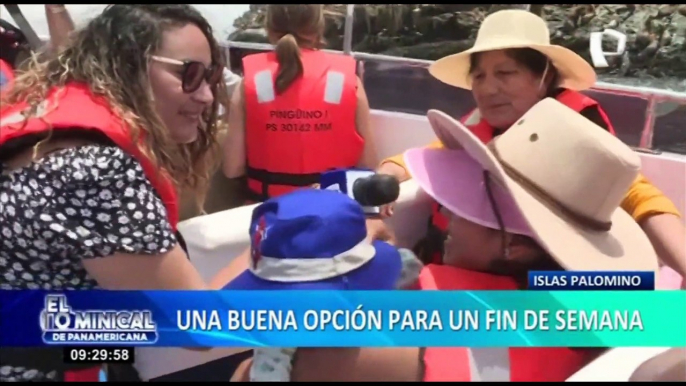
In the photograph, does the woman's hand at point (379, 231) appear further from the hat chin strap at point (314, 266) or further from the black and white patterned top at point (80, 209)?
the black and white patterned top at point (80, 209)

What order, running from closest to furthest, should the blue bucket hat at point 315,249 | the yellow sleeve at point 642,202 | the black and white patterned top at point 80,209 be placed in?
1. the black and white patterned top at point 80,209
2. the blue bucket hat at point 315,249
3. the yellow sleeve at point 642,202

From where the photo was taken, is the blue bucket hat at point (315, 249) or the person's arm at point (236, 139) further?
the person's arm at point (236, 139)

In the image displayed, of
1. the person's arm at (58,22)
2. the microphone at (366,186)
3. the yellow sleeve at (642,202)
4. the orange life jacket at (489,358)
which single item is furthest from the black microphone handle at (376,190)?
the person's arm at (58,22)

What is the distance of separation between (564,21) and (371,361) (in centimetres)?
61

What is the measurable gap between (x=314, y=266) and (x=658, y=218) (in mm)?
560

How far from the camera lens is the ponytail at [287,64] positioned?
3.71 ft

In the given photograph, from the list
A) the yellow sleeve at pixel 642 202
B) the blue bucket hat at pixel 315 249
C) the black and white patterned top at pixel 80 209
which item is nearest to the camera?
the black and white patterned top at pixel 80 209

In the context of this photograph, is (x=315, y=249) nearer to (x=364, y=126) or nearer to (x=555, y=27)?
(x=364, y=126)

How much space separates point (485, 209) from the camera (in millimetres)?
1020

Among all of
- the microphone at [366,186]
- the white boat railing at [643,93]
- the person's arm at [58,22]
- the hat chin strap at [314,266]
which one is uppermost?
the person's arm at [58,22]

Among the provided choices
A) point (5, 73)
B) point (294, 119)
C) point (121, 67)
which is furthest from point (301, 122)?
point (5, 73)

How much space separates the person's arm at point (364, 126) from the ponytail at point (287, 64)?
11cm

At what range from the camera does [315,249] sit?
960 mm
